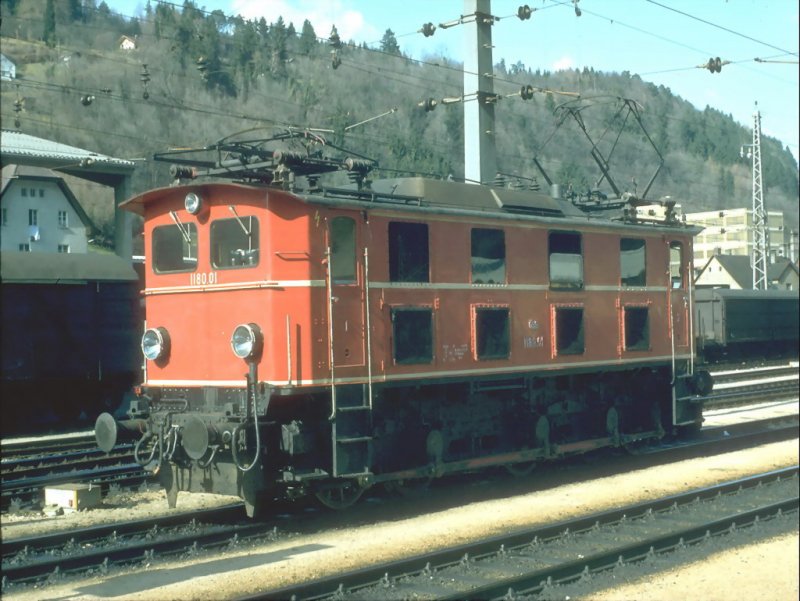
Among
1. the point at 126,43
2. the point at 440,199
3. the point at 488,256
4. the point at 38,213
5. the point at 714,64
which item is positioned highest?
the point at 714,64

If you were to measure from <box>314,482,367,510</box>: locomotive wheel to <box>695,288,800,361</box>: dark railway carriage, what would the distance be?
24653mm

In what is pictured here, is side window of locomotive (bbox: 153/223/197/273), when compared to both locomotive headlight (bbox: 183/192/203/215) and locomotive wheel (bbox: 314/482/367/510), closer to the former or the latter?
locomotive headlight (bbox: 183/192/203/215)

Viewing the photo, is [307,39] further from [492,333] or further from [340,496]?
[340,496]

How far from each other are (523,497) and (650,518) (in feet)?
7.25

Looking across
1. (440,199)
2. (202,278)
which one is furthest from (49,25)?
(440,199)

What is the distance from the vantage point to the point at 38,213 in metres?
3.69

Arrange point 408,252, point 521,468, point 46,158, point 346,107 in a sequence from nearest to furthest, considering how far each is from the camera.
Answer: point 46,158 < point 408,252 < point 346,107 < point 521,468

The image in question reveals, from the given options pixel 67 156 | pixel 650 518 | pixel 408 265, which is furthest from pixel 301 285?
pixel 67 156

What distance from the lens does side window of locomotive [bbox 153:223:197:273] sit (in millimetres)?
12141

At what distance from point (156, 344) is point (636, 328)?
830 cm

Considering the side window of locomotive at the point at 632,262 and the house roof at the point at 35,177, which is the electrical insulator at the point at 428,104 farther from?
the house roof at the point at 35,177

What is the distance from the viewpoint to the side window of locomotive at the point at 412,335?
40.1 feet

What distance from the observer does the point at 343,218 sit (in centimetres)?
1170

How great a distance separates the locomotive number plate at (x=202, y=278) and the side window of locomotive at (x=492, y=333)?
3.78 m
